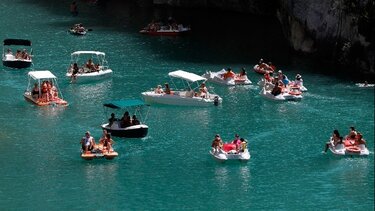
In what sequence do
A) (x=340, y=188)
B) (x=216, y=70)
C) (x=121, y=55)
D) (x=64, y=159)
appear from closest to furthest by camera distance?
1. (x=340, y=188)
2. (x=64, y=159)
3. (x=216, y=70)
4. (x=121, y=55)

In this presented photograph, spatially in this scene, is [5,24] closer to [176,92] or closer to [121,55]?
[121,55]

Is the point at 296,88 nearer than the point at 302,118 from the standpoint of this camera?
No

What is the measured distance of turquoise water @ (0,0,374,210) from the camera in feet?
219

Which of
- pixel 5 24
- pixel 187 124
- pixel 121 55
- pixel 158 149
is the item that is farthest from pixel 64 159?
pixel 5 24

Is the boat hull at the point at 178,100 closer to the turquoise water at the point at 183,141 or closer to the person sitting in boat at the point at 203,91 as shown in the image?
the person sitting in boat at the point at 203,91

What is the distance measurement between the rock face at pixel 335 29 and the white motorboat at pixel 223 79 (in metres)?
12.0

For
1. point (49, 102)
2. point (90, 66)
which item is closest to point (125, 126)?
point (49, 102)

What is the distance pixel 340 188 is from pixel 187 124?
60.3 feet

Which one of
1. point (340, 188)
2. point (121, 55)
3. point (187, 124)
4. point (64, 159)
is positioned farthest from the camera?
point (121, 55)

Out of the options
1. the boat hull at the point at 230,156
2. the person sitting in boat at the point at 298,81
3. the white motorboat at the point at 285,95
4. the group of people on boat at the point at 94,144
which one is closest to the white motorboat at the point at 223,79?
the person sitting in boat at the point at 298,81

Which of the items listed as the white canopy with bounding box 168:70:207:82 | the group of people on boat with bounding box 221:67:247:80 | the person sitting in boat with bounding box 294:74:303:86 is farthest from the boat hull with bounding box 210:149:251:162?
the group of people on boat with bounding box 221:67:247:80

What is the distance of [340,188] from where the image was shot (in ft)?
225

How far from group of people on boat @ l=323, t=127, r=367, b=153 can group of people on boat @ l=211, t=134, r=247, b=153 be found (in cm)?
645

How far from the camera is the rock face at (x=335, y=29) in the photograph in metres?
100
